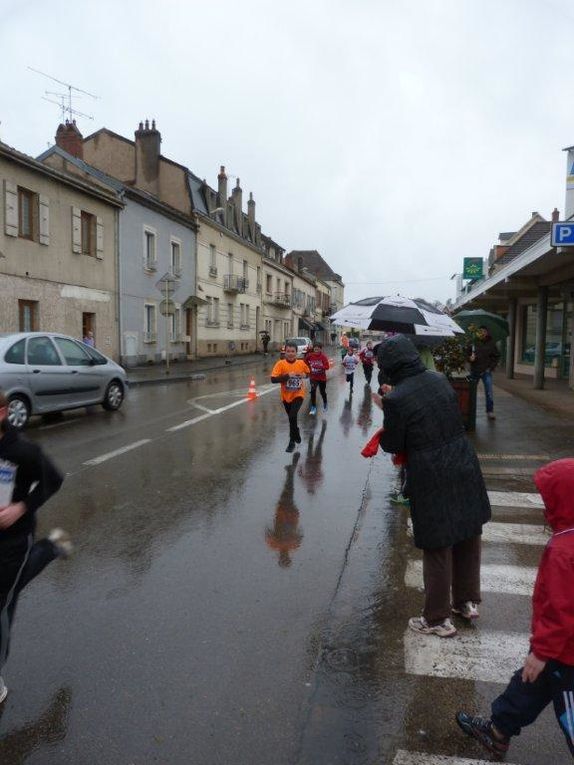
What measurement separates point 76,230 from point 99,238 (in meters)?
1.69

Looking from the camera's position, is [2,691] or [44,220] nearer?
[2,691]

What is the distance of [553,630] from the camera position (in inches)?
85.0

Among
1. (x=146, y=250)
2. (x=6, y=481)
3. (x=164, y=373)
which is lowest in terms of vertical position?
(x=164, y=373)

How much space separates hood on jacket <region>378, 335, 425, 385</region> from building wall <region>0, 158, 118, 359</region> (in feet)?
55.1

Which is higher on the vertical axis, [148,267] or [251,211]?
[251,211]

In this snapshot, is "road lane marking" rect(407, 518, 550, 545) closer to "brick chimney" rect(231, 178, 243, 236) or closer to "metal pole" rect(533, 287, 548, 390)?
"metal pole" rect(533, 287, 548, 390)

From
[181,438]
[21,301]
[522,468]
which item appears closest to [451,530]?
[522,468]

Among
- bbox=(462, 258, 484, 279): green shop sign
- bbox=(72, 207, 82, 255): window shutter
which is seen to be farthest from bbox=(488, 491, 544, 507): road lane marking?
bbox=(462, 258, 484, 279): green shop sign

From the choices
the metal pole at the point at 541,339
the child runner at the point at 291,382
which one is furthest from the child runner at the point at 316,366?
the metal pole at the point at 541,339

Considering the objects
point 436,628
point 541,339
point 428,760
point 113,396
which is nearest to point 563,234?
point 541,339

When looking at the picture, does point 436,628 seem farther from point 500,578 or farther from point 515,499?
point 515,499

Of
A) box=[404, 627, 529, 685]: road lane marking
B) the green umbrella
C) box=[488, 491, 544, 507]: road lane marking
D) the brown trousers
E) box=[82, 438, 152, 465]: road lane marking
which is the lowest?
box=[404, 627, 529, 685]: road lane marking

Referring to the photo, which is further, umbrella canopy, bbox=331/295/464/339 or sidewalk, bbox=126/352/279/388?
sidewalk, bbox=126/352/279/388

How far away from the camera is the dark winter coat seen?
3.34 meters
